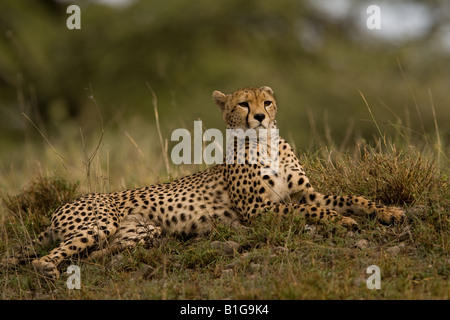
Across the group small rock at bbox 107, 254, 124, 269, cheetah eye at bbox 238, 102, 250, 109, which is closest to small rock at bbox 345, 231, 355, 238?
cheetah eye at bbox 238, 102, 250, 109

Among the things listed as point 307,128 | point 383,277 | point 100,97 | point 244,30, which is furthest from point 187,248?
point 244,30

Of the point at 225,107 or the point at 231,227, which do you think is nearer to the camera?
the point at 231,227

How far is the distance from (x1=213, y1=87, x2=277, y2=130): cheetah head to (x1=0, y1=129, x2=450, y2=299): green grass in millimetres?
721

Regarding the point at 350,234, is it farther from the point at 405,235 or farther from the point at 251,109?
the point at 251,109

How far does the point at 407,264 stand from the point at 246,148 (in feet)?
5.71

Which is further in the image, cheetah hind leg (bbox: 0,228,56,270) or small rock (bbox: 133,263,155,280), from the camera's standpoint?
cheetah hind leg (bbox: 0,228,56,270)

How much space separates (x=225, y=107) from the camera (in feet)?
17.6

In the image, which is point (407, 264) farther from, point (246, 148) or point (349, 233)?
point (246, 148)

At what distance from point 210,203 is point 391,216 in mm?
1388

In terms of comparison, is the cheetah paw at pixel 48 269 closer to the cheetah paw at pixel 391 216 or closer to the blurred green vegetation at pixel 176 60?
the cheetah paw at pixel 391 216

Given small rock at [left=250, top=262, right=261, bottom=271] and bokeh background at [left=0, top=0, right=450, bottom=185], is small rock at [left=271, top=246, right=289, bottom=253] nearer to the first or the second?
small rock at [left=250, top=262, right=261, bottom=271]

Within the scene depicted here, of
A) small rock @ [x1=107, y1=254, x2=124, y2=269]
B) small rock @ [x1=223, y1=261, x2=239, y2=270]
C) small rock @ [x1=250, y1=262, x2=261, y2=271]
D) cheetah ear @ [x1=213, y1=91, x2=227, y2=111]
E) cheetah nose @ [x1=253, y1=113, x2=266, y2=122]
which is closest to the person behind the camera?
small rock @ [x1=250, y1=262, x2=261, y2=271]

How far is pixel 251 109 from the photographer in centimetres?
503

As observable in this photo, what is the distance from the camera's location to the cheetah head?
16.4ft
